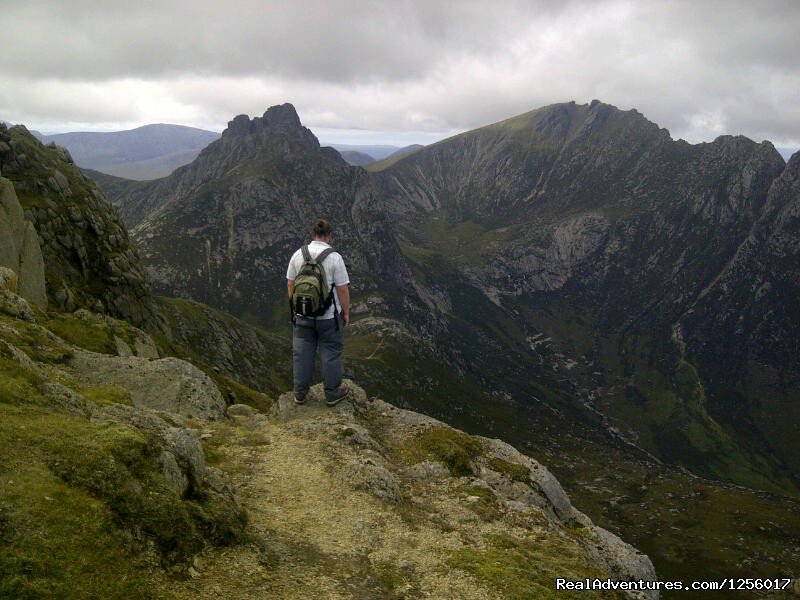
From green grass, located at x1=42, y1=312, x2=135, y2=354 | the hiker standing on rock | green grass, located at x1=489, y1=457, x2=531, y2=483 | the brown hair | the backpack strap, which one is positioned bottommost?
green grass, located at x1=489, y1=457, x2=531, y2=483

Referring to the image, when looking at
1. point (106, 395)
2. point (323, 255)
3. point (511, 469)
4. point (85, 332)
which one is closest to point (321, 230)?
point (323, 255)

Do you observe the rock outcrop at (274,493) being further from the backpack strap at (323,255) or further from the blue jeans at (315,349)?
the backpack strap at (323,255)

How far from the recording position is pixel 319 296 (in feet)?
63.6

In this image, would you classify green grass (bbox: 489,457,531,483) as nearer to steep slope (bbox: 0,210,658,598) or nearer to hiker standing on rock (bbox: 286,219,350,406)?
steep slope (bbox: 0,210,658,598)

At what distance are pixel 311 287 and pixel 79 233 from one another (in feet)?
257

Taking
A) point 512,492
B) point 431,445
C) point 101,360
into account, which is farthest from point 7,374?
point 512,492

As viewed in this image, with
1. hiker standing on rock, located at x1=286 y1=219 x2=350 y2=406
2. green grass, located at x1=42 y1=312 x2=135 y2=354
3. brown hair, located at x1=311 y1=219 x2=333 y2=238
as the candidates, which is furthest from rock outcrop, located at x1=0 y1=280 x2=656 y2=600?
brown hair, located at x1=311 y1=219 x2=333 y2=238

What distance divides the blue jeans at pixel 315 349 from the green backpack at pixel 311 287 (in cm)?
88

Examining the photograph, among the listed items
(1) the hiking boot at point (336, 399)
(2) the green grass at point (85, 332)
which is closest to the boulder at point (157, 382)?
(1) the hiking boot at point (336, 399)

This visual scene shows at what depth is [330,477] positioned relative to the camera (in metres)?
17.8

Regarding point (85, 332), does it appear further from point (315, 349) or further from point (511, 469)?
point (511, 469)

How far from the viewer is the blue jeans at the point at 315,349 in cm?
2047

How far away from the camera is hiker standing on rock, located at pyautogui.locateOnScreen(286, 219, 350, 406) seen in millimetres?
19359

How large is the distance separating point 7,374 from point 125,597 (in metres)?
9.48
